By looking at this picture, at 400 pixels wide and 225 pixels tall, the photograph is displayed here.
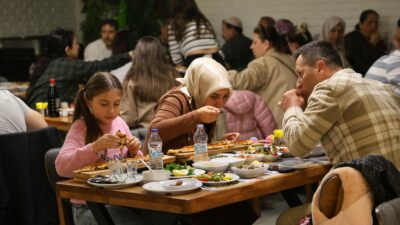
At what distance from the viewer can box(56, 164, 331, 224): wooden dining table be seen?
3.26 m

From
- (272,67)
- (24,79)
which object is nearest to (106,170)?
(272,67)

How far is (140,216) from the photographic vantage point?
399 centimetres

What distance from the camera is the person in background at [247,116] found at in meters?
5.89

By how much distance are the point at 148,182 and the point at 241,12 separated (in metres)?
7.32

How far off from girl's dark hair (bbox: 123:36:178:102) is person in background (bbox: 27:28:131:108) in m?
1.21

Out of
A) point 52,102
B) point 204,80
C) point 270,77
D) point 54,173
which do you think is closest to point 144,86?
point 52,102

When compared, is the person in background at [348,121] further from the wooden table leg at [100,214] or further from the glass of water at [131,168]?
the wooden table leg at [100,214]

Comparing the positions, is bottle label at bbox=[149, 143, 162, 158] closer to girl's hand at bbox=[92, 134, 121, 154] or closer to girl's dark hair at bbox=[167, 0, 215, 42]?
girl's hand at bbox=[92, 134, 121, 154]

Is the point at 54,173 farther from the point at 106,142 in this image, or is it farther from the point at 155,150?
the point at 155,150

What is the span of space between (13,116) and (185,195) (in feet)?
6.85

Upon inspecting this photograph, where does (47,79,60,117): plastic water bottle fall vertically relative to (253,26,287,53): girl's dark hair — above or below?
below

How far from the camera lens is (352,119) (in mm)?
3711

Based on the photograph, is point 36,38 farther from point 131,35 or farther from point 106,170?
point 106,170

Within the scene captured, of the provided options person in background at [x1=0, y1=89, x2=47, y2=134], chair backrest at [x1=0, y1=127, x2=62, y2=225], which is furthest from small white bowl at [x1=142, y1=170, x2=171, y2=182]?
person in background at [x1=0, y1=89, x2=47, y2=134]
